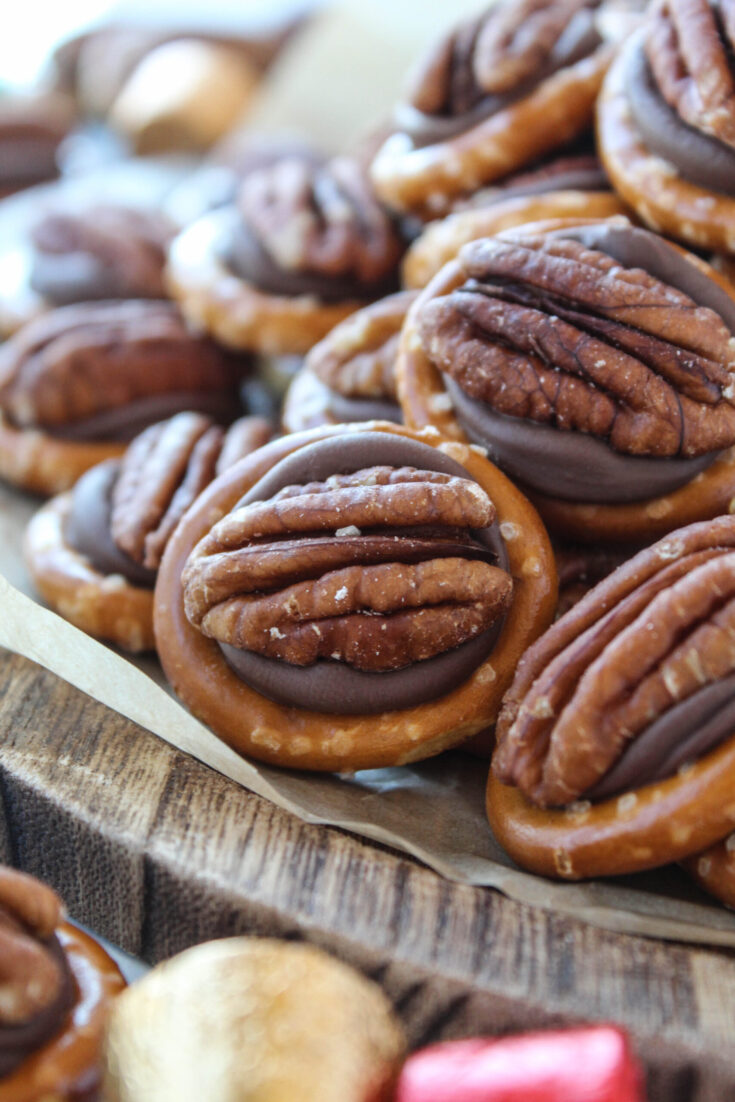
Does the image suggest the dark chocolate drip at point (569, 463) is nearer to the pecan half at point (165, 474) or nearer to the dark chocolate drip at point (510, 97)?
the pecan half at point (165, 474)

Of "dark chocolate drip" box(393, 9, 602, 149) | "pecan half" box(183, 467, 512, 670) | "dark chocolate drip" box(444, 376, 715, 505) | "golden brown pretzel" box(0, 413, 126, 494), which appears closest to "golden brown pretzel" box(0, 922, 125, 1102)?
"pecan half" box(183, 467, 512, 670)

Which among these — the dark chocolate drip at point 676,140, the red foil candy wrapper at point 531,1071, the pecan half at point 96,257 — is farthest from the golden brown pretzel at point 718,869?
the pecan half at point 96,257

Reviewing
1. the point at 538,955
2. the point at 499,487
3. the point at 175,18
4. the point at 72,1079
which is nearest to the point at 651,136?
the point at 499,487

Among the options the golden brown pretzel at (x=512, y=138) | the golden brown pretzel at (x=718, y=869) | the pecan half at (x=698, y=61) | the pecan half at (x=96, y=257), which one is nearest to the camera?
the golden brown pretzel at (x=718, y=869)

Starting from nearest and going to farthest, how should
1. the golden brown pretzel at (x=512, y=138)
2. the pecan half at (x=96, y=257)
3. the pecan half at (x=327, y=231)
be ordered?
the golden brown pretzel at (x=512, y=138) < the pecan half at (x=327, y=231) < the pecan half at (x=96, y=257)

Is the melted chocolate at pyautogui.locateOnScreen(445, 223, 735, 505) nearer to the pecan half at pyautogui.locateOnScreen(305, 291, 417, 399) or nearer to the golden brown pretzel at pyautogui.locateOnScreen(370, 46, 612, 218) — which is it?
the pecan half at pyautogui.locateOnScreen(305, 291, 417, 399)

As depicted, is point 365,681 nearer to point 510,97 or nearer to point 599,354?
point 599,354

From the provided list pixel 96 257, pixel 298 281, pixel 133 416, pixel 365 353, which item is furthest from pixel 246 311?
pixel 96 257
